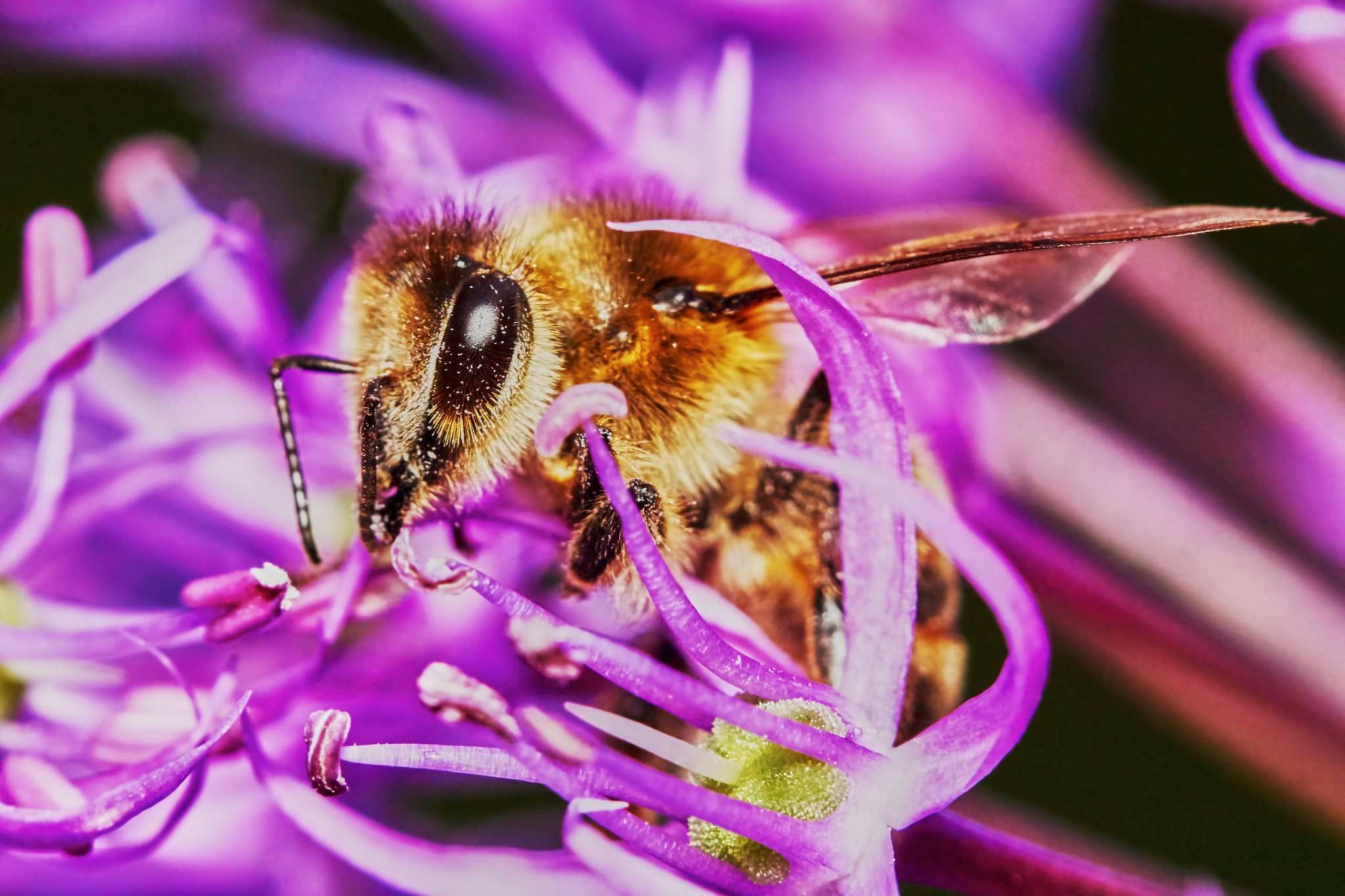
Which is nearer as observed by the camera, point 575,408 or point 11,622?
point 575,408

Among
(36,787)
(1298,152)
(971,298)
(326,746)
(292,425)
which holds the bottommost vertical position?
(36,787)

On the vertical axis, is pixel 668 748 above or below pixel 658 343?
below

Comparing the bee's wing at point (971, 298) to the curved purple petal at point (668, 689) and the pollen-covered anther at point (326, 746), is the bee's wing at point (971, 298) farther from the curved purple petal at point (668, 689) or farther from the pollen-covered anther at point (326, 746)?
the pollen-covered anther at point (326, 746)

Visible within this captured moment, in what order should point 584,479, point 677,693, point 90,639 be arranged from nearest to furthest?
point 677,693 < point 584,479 < point 90,639

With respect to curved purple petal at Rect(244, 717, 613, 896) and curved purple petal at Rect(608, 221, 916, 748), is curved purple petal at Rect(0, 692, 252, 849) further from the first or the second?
curved purple petal at Rect(608, 221, 916, 748)

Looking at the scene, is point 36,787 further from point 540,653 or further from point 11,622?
point 540,653

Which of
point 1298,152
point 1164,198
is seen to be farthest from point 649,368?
point 1164,198

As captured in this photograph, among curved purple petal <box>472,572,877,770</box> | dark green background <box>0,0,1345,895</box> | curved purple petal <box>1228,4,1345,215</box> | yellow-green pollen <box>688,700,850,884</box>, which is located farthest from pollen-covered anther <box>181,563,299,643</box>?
dark green background <box>0,0,1345,895</box>
